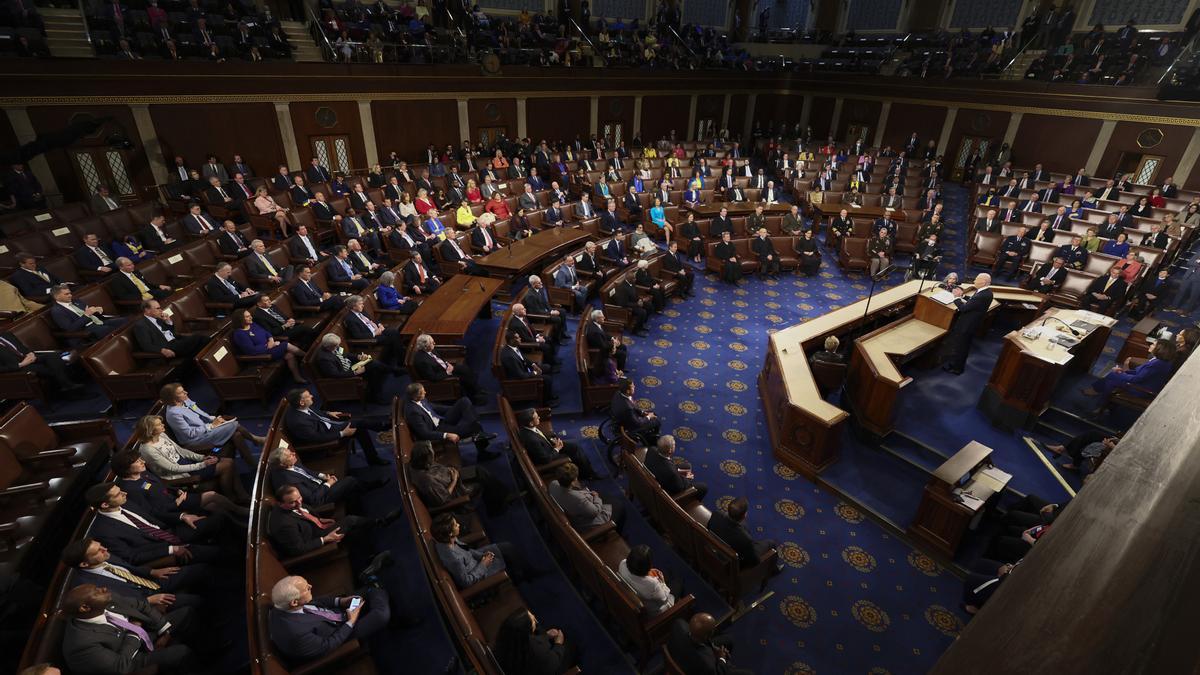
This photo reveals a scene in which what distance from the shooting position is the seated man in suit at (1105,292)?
28.7ft

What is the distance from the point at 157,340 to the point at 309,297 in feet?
5.81

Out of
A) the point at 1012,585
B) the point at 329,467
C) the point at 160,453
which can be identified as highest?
the point at 1012,585

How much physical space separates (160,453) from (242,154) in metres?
11.2

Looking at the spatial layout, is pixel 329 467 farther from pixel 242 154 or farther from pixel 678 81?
pixel 678 81

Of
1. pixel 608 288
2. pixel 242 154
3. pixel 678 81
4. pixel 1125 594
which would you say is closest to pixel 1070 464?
pixel 608 288

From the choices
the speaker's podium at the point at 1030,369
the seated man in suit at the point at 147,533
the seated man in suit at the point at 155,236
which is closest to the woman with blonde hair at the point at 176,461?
the seated man in suit at the point at 147,533

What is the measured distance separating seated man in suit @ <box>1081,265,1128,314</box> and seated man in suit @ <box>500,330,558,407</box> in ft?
27.9

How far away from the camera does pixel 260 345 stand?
6371 millimetres

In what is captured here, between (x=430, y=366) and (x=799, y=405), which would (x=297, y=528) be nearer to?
(x=430, y=366)

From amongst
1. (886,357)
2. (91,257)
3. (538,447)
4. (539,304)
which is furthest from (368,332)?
(886,357)

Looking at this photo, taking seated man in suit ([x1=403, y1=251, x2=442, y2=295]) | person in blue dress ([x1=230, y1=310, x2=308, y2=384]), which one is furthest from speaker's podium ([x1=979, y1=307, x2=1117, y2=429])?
person in blue dress ([x1=230, y1=310, x2=308, y2=384])

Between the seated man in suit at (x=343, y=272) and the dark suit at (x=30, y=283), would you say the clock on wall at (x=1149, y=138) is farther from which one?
the dark suit at (x=30, y=283)

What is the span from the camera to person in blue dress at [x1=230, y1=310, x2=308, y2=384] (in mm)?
6199

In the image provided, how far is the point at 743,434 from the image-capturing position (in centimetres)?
643
